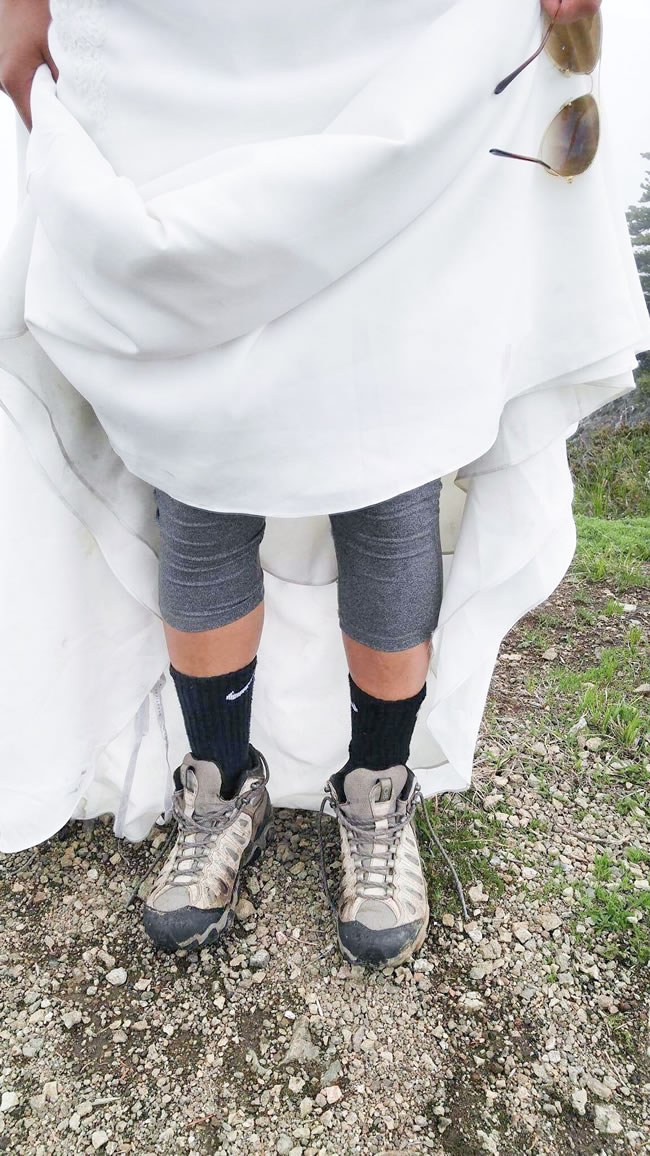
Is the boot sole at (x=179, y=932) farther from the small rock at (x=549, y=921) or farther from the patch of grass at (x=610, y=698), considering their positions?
the patch of grass at (x=610, y=698)

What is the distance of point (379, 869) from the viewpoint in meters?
1.24

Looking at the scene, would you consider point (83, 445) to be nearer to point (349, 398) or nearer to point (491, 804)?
point (349, 398)

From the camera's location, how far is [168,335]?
0.85 meters

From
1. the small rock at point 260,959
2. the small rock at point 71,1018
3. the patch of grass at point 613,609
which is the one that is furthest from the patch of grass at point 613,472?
the small rock at point 71,1018

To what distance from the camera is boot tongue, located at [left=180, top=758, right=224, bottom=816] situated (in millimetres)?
1271

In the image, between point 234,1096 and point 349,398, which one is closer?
point 349,398

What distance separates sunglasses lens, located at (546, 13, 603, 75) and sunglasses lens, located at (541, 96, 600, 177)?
33 mm

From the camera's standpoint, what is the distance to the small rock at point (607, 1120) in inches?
38.8

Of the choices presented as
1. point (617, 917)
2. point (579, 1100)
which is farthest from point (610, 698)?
point (579, 1100)

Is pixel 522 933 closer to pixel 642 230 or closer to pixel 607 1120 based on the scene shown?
pixel 607 1120

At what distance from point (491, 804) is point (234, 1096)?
2.30 feet

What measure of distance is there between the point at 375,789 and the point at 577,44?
1029 mm

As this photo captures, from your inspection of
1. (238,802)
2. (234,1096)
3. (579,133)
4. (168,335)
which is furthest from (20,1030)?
(579,133)

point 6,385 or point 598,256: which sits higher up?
point 598,256
